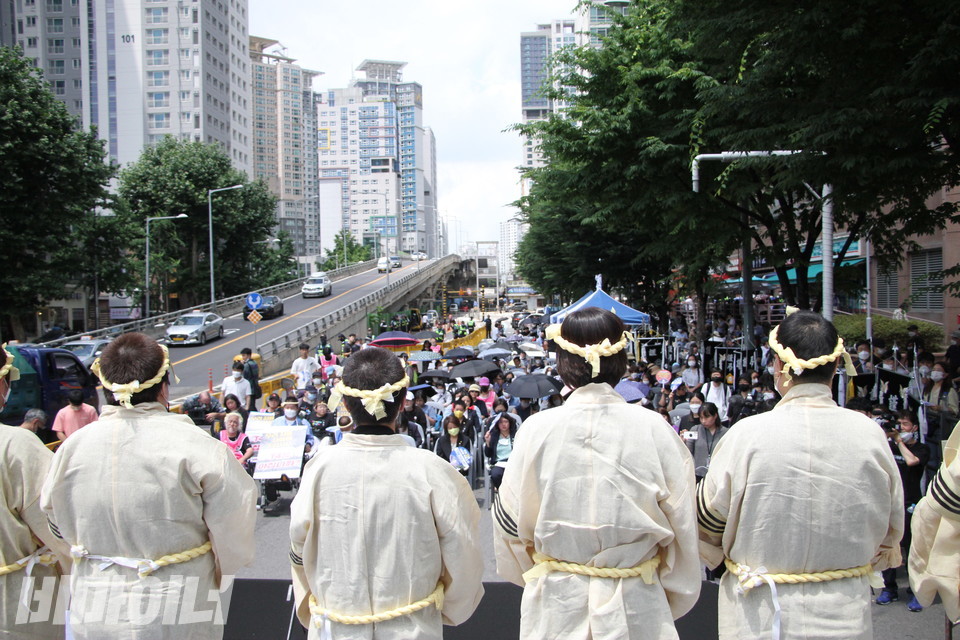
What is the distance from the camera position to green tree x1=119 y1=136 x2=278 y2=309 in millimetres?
45406

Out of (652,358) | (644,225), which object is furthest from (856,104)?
(652,358)

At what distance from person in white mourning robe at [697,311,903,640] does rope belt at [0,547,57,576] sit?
A: 294 centimetres

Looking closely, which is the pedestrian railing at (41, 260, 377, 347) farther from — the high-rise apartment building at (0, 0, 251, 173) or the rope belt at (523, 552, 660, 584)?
the high-rise apartment building at (0, 0, 251, 173)

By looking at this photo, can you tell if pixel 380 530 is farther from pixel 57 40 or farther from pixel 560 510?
pixel 57 40

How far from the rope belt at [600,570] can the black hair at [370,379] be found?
0.81m

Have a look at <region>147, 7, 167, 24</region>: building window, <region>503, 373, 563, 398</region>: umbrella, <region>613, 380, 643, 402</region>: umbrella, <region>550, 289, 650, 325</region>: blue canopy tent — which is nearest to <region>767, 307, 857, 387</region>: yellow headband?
<region>613, 380, 643, 402</region>: umbrella

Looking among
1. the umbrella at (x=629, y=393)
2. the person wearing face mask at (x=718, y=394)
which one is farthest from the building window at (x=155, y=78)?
the umbrella at (x=629, y=393)

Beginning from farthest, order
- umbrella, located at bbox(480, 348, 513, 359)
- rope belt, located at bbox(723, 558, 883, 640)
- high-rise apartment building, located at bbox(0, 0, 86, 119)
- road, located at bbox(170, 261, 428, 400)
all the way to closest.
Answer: high-rise apartment building, located at bbox(0, 0, 86, 119) < road, located at bbox(170, 261, 428, 400) < umbrella, located at bbox(480, 348, 513, 359) < rope belt, located at bbox(723, 558, 883, 640)

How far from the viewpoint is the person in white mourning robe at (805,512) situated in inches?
114

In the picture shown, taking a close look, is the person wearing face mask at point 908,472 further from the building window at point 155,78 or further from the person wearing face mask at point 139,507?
the building window at point 155,78

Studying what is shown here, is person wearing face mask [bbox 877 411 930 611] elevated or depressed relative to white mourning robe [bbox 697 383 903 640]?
depressed

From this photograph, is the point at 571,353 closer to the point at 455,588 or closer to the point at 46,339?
the point at 455,588

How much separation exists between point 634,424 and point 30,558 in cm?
275

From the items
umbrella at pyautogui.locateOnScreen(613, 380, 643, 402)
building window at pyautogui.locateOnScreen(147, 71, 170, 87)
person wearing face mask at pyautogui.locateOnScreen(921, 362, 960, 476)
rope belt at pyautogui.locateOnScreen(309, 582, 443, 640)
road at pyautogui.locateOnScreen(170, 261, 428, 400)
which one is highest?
building window at pyautogui.locateOnScreen(147, 71, 170, 87)
